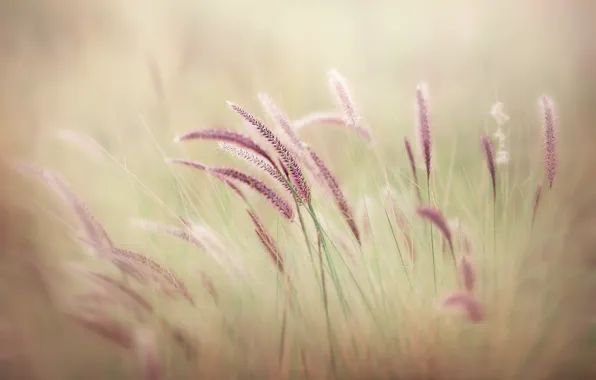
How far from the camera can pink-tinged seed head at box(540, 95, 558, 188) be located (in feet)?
3.83

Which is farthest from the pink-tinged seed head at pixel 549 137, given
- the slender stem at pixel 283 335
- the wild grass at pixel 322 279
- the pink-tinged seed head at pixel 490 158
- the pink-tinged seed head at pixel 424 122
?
the slender stem at pixel 283 335

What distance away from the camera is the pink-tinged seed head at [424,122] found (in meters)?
1.16

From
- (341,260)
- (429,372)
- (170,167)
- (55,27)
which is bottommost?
(429,372)

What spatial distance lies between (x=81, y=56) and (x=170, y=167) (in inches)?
12.6

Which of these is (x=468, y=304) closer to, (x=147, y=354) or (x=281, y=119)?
(x=281, y=119)

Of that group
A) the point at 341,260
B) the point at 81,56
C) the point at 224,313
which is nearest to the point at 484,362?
the point at 341,260

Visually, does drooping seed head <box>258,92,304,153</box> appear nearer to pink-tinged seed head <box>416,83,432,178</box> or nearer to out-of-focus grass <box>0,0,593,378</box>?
out-of-focus grass <box>0,0,593,378</box>

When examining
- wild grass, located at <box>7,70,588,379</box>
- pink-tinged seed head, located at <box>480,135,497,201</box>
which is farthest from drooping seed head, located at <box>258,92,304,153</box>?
pink-tinged seed head, located at <box>480,135,497,201</box>

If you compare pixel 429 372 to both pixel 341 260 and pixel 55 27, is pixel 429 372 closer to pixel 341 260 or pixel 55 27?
pixel 341 260

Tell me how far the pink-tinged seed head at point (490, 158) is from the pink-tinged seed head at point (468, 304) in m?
0.23

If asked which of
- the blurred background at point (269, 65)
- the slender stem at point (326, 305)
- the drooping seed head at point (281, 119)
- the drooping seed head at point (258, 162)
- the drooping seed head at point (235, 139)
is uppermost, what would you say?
the blurred background at point (269, 65)

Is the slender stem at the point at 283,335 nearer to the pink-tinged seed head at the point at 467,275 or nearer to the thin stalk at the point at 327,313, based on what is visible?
the thin stalk at the point at 327,313

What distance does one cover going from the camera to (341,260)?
3.68ft

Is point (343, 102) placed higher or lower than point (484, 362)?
higher
